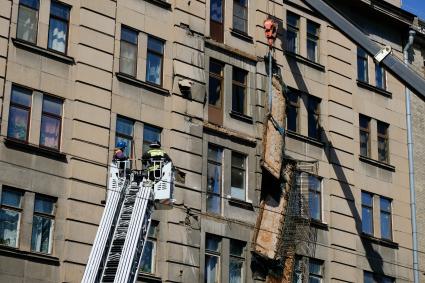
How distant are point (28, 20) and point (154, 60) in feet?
15.7

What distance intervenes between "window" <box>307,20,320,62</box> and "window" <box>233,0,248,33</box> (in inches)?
136

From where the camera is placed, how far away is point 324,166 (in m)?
36.8

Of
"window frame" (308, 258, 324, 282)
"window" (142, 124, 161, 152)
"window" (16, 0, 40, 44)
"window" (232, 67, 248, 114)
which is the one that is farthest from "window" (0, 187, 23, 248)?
"window frame" (308, 258, 324, 282)

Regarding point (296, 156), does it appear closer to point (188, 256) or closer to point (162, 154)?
point (188, 256)

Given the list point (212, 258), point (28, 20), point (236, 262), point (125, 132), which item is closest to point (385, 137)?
point (236, 262)

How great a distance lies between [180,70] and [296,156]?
5.83 meters

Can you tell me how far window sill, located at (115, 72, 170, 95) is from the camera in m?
30.9

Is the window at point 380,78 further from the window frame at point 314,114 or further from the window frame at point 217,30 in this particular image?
the window frame at point 217,30

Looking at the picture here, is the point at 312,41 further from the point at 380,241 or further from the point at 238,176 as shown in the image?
the point at 380,241

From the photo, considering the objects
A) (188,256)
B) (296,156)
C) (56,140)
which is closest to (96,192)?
(56,140)

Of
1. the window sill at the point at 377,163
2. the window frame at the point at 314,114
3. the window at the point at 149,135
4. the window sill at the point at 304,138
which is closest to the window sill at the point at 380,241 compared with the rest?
the window sill at the point at 377,163

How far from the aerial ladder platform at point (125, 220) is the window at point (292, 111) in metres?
12.6

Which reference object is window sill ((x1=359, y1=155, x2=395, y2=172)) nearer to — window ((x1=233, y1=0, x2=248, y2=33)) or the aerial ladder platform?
window ((x1=233, y1=0, x2=248, y2=33))

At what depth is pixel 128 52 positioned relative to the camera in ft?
104
